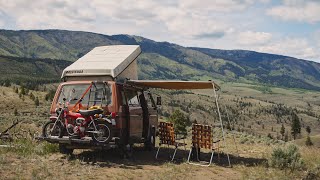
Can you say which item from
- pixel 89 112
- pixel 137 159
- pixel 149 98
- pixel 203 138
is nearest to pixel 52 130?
pixel 89 112

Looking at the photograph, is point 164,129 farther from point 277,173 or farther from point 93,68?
point 277,173

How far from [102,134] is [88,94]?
1519mm

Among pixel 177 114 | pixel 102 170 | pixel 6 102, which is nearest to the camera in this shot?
pixel 102 170

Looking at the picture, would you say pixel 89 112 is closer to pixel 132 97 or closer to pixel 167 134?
pixel 132 97

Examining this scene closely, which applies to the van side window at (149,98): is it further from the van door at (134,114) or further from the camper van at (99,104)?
the camper van at (99,104)

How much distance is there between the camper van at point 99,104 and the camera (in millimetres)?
12039

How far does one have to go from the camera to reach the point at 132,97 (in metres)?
14.3

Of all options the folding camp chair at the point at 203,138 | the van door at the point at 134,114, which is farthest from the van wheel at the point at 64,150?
the folding camp chair at the point at 203,138

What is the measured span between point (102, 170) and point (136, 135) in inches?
141

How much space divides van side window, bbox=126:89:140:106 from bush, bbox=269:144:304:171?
510 centimetres

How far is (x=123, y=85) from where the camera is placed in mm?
13453

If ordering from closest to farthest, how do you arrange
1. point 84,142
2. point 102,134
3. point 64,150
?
point 84,142, point 102,134, point 64,150

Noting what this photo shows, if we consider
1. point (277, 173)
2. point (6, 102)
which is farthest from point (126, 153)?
point (6, 102)

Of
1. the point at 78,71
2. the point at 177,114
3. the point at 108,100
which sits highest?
the point at 78,71
